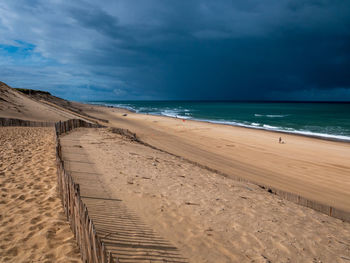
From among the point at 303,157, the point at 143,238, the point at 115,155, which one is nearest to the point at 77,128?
the point at 115,155

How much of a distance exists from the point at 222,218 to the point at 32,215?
4.15m

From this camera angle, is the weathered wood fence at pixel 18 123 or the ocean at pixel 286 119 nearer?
the weathered wood fence at pixel 18 123

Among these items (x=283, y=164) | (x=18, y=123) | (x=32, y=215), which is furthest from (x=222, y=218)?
(x=18, y=123)

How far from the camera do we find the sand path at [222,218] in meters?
4.30

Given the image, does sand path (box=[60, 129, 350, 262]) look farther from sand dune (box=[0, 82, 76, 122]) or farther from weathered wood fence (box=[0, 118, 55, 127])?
sand dune (box=[0, 82, 76, 122])

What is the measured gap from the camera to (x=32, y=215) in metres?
4.82

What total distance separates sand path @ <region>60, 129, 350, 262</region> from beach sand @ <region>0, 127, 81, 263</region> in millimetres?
1547

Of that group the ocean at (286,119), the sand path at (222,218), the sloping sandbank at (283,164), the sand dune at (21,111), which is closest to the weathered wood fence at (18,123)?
the sand dune at (21,111)

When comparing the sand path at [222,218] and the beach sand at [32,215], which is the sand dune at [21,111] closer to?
the beach sand at [32,215]

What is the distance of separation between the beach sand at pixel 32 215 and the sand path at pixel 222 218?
155 centimetres

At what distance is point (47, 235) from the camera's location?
4125mm

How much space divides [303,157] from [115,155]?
40.4ft

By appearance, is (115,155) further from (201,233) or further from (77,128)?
(77,128)

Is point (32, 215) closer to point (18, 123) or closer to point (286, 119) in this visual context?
point (18, 123)
